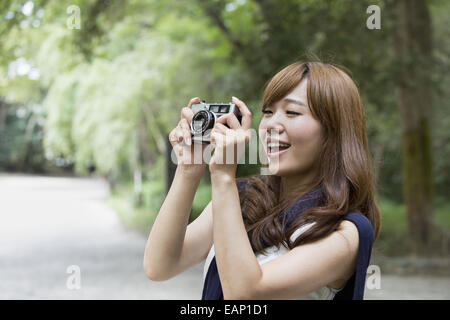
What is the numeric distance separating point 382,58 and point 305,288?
653 centimetres

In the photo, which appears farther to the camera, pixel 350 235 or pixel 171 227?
pixel 171 227

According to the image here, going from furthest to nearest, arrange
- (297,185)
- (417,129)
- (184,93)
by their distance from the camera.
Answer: (184,93), (417,129), (297,185)

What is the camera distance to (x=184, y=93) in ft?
36.9

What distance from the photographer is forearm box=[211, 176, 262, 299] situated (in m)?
1.14

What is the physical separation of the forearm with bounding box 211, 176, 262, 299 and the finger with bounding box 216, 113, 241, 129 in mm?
131

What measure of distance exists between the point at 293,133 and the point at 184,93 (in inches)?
397

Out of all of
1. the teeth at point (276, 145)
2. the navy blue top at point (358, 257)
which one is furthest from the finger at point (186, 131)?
the navy blue top at point (358, 257)

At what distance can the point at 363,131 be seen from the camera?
4.51 feet

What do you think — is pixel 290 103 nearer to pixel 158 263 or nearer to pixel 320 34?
pixel 158 263

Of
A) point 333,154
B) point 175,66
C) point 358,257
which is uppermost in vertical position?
point 175,66
